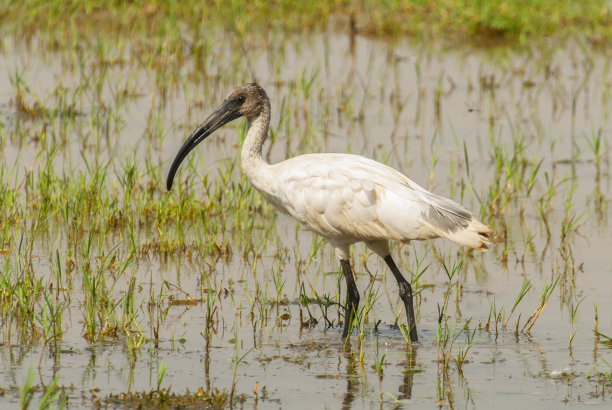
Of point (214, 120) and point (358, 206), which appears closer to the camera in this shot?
point (358, 206)

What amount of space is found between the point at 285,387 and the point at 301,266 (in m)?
2.12

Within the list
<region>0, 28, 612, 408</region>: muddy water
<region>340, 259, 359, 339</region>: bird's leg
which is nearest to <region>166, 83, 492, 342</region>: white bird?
<region>340, 259, 359, 339</region>: bird's leg

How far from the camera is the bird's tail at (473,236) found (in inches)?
229

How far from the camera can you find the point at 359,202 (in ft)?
19.7

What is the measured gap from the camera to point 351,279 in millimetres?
6227

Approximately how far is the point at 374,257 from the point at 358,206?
1667 millimetres

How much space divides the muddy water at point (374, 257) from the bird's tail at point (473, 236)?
1.53 feet

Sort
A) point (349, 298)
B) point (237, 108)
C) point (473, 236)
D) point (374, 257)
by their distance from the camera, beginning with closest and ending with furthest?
point (473, 236)
point (349, 298)
point (237, 108)
point (374, 257)

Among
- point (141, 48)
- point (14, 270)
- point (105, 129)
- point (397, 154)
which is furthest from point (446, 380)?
point (141, 48)

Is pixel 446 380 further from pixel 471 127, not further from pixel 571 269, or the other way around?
pixel 471 127

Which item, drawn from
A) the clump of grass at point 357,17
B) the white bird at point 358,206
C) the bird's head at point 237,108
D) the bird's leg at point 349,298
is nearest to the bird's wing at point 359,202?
the white bird at point 358,206

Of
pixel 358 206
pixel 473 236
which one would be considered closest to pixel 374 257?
pixel 358 206

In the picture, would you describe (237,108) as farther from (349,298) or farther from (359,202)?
(349,298)

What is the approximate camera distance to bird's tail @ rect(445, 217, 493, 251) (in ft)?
19.1
